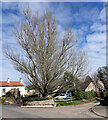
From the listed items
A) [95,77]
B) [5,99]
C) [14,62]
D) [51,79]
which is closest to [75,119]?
[51,79]

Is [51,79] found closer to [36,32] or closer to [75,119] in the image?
[36,32]

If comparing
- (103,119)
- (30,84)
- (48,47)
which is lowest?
(103,119)

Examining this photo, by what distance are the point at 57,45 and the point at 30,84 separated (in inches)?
247

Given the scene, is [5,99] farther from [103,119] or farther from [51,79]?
[103,119]

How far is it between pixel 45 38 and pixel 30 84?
640cm

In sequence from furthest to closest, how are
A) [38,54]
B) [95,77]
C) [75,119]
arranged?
1. [95,77]
2. [38,54]
3. [75,119]

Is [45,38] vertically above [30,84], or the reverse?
[45,38]

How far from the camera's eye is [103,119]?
870 centimetres

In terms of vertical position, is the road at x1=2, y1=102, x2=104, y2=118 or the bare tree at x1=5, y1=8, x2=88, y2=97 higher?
the bare tree at x1=5, y1=8, x2=88, y2=97

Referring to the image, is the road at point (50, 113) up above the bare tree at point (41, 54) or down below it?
below

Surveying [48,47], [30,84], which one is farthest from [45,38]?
[30,84]

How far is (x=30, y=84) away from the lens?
55.1 feet

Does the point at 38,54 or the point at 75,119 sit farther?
the point at 38,54

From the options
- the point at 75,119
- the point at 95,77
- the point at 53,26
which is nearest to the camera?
the point at 75,119
